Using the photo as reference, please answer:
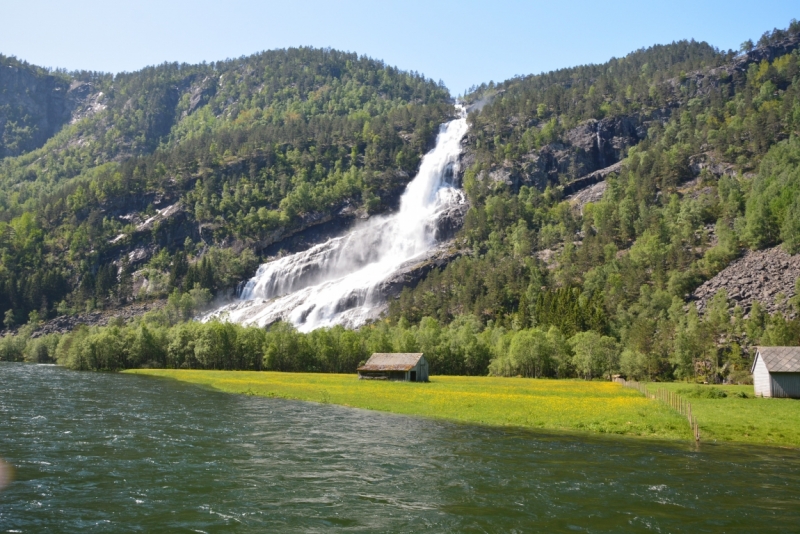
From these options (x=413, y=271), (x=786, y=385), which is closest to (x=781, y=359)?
(x=786, y=385)

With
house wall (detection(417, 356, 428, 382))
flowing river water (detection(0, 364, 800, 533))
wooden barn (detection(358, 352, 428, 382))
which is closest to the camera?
flowing river water (detection(0, 364, 800, 533))

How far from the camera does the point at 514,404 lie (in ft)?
174

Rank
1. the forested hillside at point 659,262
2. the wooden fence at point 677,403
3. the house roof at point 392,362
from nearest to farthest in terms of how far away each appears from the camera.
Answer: the wooden fence at point 677,403 < the house roof at point 392,362 < the forested hillside at point 659,262

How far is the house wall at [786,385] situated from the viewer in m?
59.6

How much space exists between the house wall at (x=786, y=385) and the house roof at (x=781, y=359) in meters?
0.65

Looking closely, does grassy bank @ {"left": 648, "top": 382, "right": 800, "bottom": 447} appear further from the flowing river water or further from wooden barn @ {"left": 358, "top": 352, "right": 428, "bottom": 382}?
wooden barn @ {"left": 358, "top": 352, "right": 428, "bottom": 382}

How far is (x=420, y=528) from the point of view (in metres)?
18.9

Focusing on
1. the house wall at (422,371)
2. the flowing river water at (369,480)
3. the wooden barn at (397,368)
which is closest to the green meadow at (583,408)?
the flowing river water at (369,480)

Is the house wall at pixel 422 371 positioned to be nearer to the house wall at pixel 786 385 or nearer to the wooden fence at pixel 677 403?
the wooden fence at pixel 677 403

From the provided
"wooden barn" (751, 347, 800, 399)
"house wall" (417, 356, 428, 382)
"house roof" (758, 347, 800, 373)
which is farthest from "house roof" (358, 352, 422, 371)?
"house roof" (758, 347, 800, 373)

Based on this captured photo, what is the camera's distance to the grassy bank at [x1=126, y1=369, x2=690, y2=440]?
1639 inches

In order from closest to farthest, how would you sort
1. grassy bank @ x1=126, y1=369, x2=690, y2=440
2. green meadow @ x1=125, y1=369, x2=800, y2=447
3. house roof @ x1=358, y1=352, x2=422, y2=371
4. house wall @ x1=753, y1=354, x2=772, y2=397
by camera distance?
green meadow @ x1=125, y1=369, x2=800, y2=447
grassy bank @ x1=126, y1=369, x2=690, y2=440
house wall @ x1=753, y1=354, x2=772, y2=397
house roof @ x1=358, y1=352, x2=422, y2=371

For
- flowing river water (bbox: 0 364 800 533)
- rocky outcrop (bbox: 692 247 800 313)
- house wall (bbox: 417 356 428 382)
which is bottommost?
house wall (bbox: 417 356 428 382)

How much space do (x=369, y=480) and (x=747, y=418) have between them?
32.0 meters
